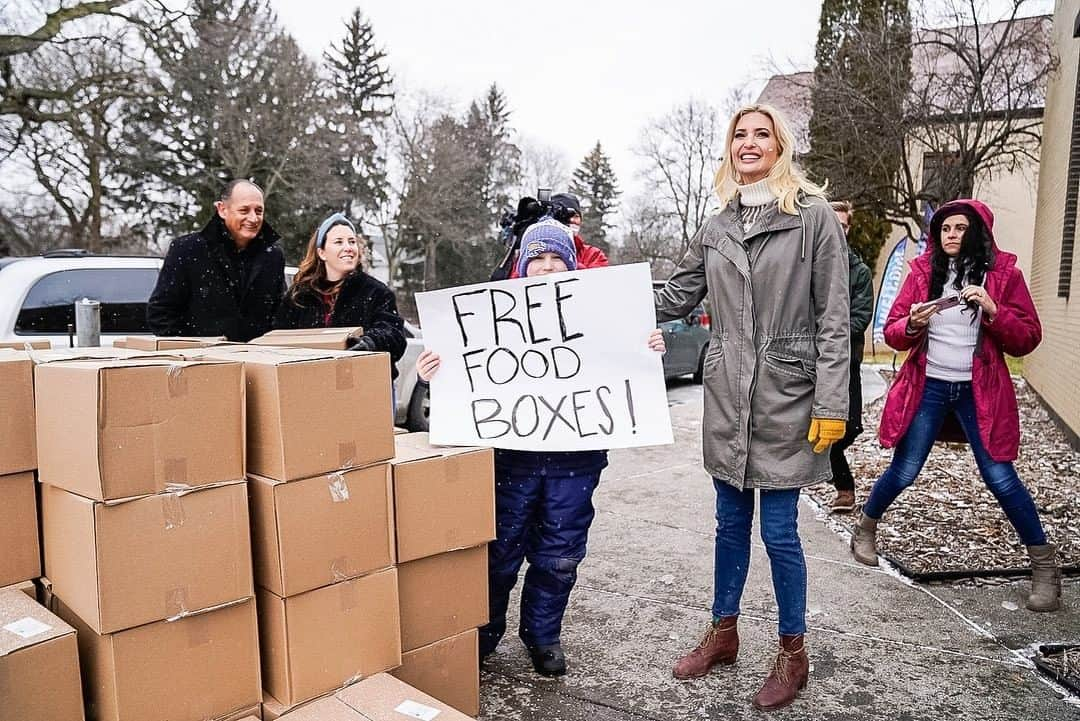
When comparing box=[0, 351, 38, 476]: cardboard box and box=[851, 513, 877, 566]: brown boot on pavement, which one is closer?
box=[0, 351, 38, 476]: cardboard box

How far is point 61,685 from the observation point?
177 centimetres

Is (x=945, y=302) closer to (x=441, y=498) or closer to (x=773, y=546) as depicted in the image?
(x=773, y=546)

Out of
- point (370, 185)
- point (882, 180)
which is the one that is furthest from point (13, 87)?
point (882, 180)

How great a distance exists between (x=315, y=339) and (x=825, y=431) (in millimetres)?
1874

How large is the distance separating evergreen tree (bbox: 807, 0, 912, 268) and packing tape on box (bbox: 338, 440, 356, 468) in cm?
1215

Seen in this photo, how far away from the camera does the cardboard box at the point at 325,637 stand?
205cm

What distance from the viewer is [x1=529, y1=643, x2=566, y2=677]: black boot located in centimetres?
292

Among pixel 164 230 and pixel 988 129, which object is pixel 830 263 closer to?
pixel 988 129

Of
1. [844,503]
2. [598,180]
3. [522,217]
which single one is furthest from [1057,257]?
[598,180]

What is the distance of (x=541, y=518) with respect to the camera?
113 inches

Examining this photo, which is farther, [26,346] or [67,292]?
[67,292]

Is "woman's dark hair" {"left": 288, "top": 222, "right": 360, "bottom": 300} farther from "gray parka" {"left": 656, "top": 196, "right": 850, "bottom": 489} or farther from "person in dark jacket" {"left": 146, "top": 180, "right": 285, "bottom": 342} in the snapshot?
"gray parka" {"left": 656, "top": 196, "right": 850, "bottom": 489}

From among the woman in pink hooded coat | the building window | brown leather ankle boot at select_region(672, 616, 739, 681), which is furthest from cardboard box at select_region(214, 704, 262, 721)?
the building window

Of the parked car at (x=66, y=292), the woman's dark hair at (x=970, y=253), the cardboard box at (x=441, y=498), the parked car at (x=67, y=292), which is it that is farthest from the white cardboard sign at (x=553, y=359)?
the parked car at (x=67, y=292)
